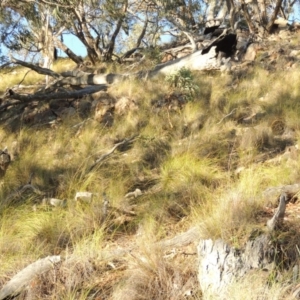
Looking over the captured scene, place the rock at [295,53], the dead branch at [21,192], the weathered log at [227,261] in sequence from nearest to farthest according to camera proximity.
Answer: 1. the weathered log at [227,261]
2. the dead branch at [21,192]
3. the rock at [295,53]

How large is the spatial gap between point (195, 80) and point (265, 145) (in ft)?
10.8

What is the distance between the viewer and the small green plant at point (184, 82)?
778 centimetres

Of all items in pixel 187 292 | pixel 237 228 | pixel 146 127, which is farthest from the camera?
pixel 146 127

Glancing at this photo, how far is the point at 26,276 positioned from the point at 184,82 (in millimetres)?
5726

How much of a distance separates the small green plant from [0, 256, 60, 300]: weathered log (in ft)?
17.3

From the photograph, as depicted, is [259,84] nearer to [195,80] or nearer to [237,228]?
[195,80]

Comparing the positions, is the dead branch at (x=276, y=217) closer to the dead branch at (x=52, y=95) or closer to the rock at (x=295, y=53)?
the dead branch at (x=52, y=95)

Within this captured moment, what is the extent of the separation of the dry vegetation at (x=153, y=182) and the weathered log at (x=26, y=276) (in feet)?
0.17

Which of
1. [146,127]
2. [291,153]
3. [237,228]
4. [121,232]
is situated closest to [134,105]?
→ [146,127]

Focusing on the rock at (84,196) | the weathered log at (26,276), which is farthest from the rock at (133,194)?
the weathered log at (26,276)

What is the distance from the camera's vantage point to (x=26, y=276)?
110 inches

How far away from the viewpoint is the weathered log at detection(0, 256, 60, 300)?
2.73 m

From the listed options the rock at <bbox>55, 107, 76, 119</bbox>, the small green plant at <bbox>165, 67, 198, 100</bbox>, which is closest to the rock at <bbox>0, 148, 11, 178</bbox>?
the rock at <bbox>55, 107, 76, 119</bbox>

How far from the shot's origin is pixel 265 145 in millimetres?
5512
